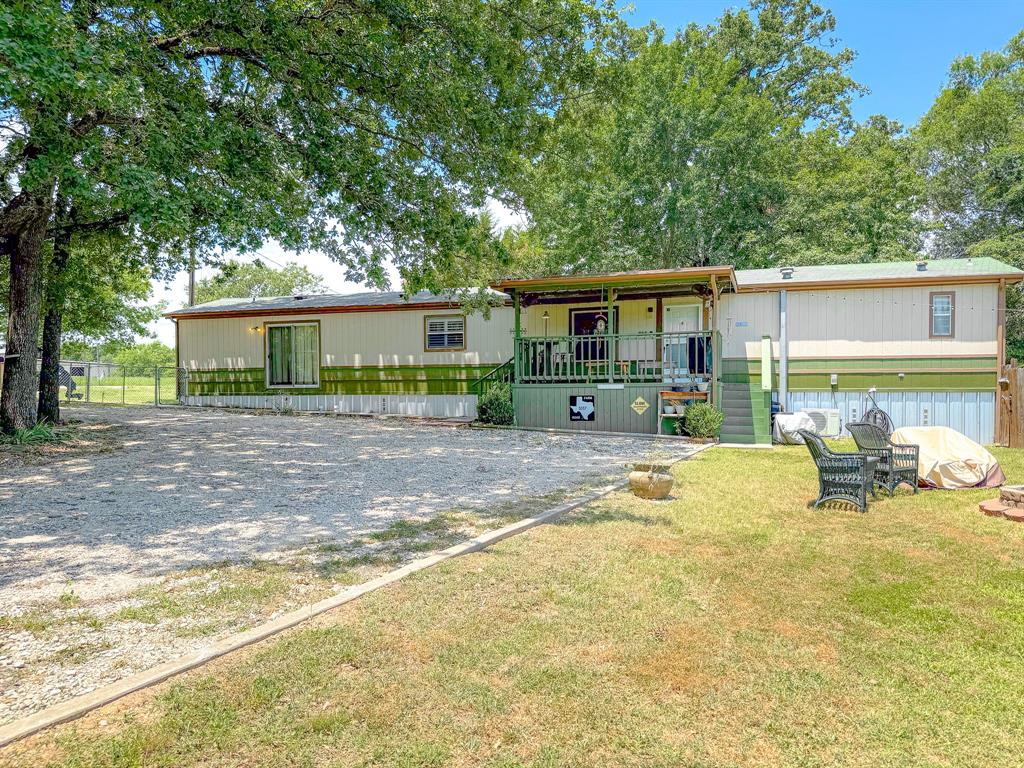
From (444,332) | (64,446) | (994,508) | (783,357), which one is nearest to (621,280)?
(783,357)

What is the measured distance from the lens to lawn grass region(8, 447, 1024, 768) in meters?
2.05

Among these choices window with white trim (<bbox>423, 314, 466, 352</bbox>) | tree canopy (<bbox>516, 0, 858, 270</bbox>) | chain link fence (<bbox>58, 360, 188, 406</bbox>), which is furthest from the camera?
tree canopy (<bbox>516, 0, 858, 270</bbox>)

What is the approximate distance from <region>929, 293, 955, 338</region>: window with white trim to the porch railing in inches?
176

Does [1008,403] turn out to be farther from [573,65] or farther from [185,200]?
[185,200]

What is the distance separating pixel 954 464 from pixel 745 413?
18.7 ft

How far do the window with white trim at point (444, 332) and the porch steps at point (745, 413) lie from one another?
250 inches

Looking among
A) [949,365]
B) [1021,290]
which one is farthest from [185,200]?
[1021,290]

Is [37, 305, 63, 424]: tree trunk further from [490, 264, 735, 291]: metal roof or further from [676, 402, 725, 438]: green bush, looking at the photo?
[676, 402, 725, 438]: green bush

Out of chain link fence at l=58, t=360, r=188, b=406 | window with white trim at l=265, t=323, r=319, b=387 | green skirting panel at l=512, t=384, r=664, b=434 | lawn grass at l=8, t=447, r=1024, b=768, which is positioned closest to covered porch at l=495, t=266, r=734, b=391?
green skirting panel at l=512, t=384, r=664, b=434

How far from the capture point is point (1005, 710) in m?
2.29

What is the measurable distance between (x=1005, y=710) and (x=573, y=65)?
10.2m

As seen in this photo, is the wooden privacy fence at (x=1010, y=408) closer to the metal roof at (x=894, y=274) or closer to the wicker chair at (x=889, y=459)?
the metal roof at (x=894, y=274)

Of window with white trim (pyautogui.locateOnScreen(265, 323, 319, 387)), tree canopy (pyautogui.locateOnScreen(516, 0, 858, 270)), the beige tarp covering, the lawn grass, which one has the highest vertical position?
tree canopy (pyautogui.locateOnScreen(516, 0, 858, 270))

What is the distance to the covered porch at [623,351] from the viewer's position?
1174 centimetres
